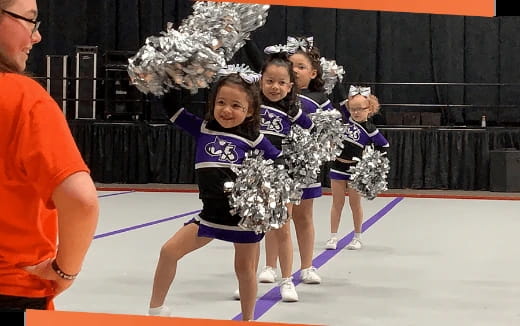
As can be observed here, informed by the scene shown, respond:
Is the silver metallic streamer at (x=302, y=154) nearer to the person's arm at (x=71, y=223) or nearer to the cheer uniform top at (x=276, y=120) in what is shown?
the cheer uniform top at (x=276, y=120)

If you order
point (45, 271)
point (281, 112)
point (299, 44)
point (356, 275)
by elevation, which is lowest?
point (356, 275)

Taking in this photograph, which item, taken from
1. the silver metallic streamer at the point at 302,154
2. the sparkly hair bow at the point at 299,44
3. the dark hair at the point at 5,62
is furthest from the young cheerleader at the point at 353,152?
the dark hair at the point at 5,62

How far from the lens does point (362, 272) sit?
4.76 m

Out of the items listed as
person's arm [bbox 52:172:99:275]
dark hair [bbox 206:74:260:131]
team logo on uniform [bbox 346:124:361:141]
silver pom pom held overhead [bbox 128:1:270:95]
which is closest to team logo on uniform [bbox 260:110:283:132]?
dark hair [bbox 206:74:260:131]

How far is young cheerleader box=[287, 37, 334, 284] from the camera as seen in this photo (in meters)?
4.21

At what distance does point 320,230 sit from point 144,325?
151 inches

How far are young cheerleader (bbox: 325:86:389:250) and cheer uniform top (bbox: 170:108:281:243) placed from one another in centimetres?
257

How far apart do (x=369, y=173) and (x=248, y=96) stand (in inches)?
108

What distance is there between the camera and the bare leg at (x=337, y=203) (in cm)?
561

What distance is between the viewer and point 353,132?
5895 mm

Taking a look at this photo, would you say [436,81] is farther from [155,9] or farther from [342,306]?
[342,306]

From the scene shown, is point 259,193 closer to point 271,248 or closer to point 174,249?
point 174,249

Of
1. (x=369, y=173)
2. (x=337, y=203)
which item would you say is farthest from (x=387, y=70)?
(x=337, y=203)

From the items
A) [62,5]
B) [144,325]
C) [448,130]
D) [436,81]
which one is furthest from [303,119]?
[62,5]
